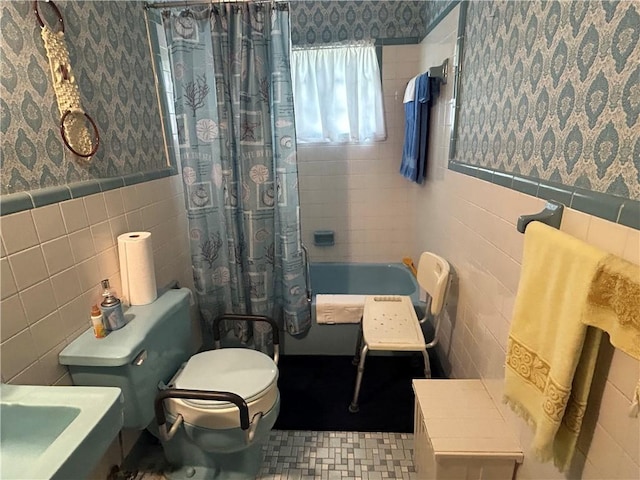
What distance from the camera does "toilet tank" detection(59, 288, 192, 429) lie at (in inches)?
43.3

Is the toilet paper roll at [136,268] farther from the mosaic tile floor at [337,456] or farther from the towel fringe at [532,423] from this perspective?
the towel fringe at [532,423]

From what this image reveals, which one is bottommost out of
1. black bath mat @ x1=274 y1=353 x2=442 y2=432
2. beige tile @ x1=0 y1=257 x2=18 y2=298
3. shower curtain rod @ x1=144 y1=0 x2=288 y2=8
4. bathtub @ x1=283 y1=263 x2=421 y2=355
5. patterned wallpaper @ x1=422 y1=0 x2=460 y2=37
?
black bath mat @ x1=274 y1=353 x2=442 y2=432

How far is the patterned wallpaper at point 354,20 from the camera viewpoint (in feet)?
7.73

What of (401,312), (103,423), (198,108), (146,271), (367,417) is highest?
(198,108)

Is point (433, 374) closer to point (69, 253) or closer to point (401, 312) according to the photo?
point (401, 312)

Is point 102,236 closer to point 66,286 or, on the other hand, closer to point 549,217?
point 66,286

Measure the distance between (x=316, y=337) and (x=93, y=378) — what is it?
124 cm

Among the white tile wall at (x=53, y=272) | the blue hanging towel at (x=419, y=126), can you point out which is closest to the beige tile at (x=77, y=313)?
the white tile wall at (x=53, y=272)

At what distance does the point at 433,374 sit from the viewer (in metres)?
2.00

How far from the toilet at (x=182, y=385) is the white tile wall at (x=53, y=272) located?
0.08 metres

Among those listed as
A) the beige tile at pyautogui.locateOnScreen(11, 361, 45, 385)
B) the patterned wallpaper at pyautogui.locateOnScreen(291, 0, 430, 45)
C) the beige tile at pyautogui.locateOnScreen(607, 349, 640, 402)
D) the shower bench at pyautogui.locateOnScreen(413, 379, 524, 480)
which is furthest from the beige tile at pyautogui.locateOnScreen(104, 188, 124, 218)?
the patterned wallpaper at pyautogui.locateOnScreen(291, 0, 430, 45)

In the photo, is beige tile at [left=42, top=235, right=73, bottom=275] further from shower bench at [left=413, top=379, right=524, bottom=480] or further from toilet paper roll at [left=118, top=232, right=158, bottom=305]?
shower bench at [left=413, top=379, right=524, bottom=480]

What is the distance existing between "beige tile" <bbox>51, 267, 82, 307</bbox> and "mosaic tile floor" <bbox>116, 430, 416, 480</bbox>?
2.48 feet

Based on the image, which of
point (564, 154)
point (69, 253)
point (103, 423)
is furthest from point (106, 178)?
point (564, 154)
